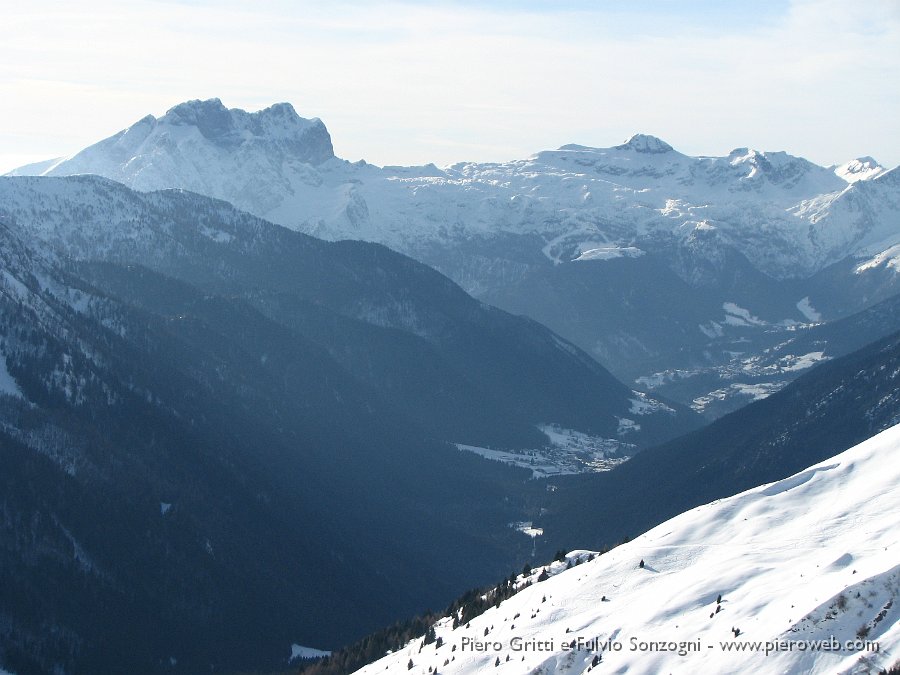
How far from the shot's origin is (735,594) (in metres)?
142

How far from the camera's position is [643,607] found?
484 ft

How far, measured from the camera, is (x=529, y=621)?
157000mm

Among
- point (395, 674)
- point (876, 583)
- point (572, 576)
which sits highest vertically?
point (876, 583)

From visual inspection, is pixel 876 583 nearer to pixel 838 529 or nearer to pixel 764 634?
pixel 764 634

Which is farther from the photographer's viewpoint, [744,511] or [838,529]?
[744,511]

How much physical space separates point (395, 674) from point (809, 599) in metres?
55.2

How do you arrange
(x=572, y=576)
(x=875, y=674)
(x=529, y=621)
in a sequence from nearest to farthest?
(x=875, y=674)
(x=529, y=621)
(x=572, y=576)

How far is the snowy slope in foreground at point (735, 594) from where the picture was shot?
12812cm

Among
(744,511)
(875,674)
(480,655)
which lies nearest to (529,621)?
(480,655)

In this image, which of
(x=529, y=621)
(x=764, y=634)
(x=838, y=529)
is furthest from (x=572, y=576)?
(x=764, y=634)

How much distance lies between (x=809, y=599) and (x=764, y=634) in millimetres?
6456

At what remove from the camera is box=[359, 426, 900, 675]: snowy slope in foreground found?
128125mm

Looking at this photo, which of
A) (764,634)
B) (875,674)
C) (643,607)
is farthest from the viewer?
(643,607)

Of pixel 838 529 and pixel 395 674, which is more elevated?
pixel 838 529
